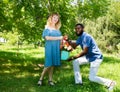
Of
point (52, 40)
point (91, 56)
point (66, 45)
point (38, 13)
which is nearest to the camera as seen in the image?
point (91, 56)

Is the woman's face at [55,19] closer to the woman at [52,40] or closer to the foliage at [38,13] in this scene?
the woman at [52,40]

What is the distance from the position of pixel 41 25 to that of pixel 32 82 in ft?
19.6

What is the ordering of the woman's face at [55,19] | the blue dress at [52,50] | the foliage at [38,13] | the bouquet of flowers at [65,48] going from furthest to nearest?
1. the foliage at [38,13]
2. the blue dress at [52,50]
3. the woman's face at [55,19]
4. the bouquet of flowers at [65,48]

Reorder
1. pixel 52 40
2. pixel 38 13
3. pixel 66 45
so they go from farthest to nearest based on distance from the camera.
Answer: pixel 38 13
pixel 52 40
pixel 66 45

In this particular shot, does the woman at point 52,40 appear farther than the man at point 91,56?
Yes

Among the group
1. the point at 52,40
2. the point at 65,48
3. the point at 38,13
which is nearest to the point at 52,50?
the point at 52,40

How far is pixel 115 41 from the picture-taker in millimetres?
67562

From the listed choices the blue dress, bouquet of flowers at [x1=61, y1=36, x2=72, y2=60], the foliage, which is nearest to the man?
bouquet of flowers at [x1=61, y1=36, x2=72, y2=60]

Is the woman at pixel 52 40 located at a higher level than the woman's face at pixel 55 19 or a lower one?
lower

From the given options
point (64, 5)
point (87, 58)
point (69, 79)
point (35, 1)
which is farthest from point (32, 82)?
point (64, 5)

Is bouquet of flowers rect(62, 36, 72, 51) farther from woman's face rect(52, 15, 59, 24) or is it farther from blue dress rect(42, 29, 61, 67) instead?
woman's face rect(52, 15, 59, 24)

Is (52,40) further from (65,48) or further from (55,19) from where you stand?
(55,19)

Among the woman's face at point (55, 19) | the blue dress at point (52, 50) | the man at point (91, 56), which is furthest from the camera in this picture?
the blue dress at point (52, 50)

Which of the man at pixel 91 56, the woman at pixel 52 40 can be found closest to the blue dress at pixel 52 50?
the woman at pixel 52 40
